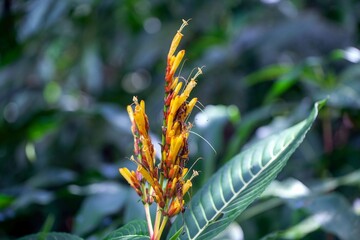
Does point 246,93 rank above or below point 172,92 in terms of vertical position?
above

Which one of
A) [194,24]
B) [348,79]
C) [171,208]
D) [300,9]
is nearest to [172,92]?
[171,208]

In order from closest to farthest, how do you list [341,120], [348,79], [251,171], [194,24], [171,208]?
[171,208] → [251,171] → [348,79] → [341,120] → [194,24]

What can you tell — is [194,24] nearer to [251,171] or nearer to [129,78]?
[129,78]

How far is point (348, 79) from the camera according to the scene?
131 cm

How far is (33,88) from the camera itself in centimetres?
193

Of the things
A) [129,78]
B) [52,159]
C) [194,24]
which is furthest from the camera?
[129,78]

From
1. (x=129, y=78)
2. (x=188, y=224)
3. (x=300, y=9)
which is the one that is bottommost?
(x=188, y=224)

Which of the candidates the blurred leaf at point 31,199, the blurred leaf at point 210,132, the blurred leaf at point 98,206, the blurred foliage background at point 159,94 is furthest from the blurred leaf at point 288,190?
the blurred leaf at point 31,199

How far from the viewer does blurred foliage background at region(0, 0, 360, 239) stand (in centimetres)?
126

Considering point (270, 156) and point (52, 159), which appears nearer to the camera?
point (270, 156)

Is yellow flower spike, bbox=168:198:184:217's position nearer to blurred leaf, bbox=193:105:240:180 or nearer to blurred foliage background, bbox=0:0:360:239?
blurred foliage background, bbox=0:0:360:239

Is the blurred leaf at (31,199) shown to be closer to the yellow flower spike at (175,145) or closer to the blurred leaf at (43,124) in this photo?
the blurred leaf at (43,124)

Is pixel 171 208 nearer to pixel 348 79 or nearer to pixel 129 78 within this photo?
pixel 348 79

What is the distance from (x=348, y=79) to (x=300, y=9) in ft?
1.99
